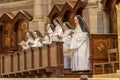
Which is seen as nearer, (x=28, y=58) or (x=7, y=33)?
(x=28, y=58)

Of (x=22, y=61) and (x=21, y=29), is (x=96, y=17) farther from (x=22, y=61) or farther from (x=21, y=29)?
(x=21, y=29)

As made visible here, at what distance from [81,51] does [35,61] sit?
2.51 meters

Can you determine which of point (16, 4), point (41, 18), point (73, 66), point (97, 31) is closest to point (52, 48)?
point (73, 66)

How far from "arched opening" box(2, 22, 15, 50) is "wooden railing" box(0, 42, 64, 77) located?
13.5 feet

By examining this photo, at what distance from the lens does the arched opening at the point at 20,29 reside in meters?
23.9

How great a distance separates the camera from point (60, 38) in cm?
1667

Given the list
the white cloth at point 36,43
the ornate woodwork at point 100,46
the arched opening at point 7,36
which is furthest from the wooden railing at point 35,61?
the arched opening at point 7,36

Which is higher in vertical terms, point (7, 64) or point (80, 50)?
point (80, 50)

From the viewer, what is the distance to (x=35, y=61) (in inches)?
690

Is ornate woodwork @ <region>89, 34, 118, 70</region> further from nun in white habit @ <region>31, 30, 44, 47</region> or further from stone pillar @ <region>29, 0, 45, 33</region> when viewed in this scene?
→ stone pillar @ <region>29, 0, 45, 33</region>

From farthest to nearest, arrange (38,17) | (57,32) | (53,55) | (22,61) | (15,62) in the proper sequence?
(38,17), (15,62), (22,61), (57,32), (53,55)

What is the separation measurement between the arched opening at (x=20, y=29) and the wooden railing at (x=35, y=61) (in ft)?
12.5

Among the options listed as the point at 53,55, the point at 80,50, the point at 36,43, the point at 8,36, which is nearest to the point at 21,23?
the point at 8,36

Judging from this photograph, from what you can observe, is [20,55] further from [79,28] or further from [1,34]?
[1,34]
